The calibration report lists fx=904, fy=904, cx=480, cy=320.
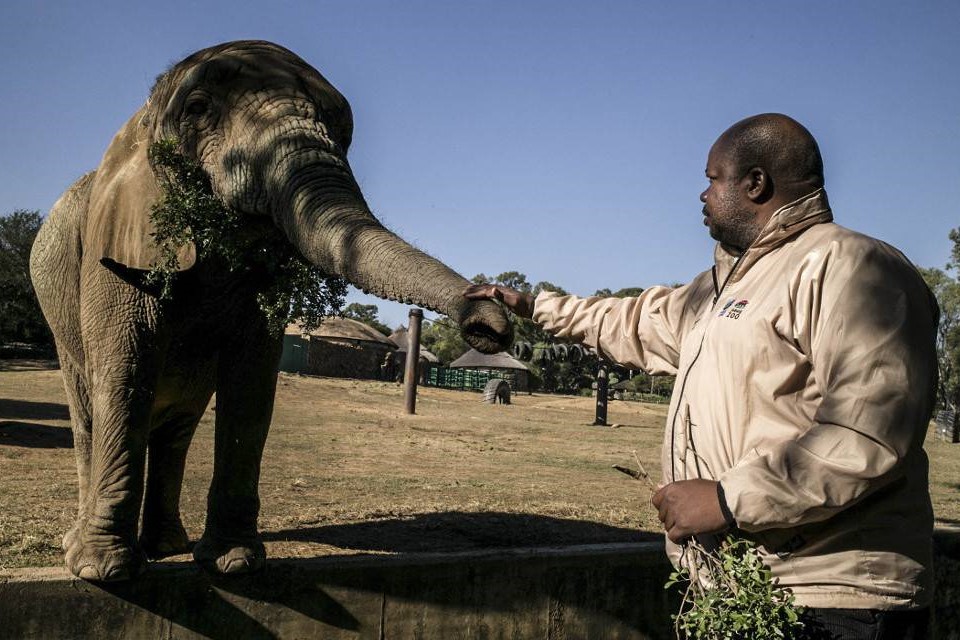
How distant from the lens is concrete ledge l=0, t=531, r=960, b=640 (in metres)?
4.59

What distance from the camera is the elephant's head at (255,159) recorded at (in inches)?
175

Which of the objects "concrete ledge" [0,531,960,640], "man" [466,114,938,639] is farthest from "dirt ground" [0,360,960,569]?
"man" [466,114,938,639]

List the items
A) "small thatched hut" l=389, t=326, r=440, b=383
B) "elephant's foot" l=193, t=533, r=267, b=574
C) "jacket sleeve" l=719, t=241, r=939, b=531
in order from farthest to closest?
"small thatched hut" l=389, t=326, r=440, b=383
"elephant's foot" l=193, t=533, r=267, b=574
"jacket sleeve" l=719, t=241, r=939, b=531

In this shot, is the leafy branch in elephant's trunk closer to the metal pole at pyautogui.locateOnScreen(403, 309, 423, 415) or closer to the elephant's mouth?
the elephant's mouth

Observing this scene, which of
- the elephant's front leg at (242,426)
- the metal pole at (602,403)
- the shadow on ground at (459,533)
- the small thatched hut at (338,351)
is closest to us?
the elephant's front leg at (242,426)

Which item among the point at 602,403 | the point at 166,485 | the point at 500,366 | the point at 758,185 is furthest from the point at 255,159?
the point at 500,366

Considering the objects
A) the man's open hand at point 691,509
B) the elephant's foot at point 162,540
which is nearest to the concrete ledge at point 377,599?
the elephant's foot at point 162,540

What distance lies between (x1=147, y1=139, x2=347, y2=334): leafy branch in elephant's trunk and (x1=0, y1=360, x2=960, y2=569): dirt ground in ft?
7.27

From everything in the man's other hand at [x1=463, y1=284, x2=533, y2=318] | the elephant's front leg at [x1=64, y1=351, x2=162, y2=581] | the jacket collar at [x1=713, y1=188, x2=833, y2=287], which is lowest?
the elephant's front leg at [x1=64, y1=351, x2=162, y2=581]

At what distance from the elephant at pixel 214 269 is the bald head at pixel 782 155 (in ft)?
5.36

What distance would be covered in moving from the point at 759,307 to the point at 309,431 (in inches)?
590

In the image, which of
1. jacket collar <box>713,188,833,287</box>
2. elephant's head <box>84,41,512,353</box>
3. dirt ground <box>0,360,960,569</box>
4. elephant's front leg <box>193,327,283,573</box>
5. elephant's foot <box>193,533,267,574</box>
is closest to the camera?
jacket collar <box>713,188,833,287</box>

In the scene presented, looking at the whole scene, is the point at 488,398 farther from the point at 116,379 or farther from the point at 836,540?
the point at 836,540

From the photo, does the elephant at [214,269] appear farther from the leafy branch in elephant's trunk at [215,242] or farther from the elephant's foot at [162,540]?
the elephant's foot at [162,540]
